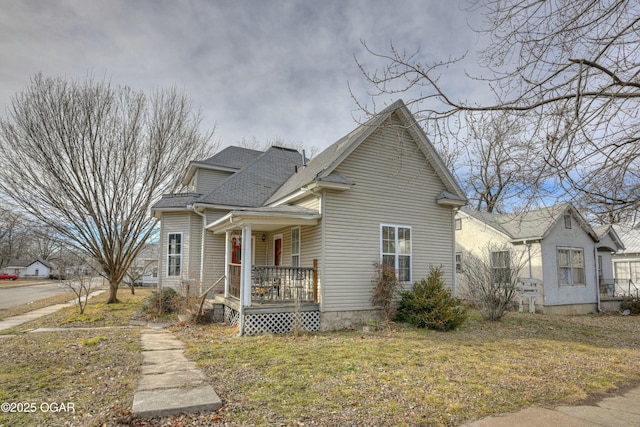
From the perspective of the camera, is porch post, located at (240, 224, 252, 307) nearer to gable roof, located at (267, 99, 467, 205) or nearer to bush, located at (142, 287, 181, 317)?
gable roof, located at (267, 99, 467, 205)

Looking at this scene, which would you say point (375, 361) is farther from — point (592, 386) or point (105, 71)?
point (105, 71)

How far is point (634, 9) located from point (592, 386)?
5.28 meters

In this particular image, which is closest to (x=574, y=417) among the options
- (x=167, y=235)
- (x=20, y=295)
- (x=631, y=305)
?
(x=167, y=235)

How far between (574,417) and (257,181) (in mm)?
13766

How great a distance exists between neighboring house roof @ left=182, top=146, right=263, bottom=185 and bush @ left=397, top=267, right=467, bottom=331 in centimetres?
1061

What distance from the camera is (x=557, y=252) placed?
16250 mm

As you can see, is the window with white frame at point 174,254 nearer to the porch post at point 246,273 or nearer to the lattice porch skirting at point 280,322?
the porch post at point 246,273

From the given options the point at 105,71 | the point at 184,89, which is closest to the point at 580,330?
the point at 184,89

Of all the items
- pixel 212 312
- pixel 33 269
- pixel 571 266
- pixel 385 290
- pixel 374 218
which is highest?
pixel 374 218

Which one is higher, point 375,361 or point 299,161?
point 299,161

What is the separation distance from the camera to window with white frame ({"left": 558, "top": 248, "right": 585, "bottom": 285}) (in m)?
16.4

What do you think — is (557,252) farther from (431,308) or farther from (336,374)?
(336,374)

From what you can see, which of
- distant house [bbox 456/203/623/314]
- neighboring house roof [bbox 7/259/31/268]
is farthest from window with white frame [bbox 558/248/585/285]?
neighboring house roof [bbox 7/259/31/268]

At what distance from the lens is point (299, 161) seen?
18.6m
